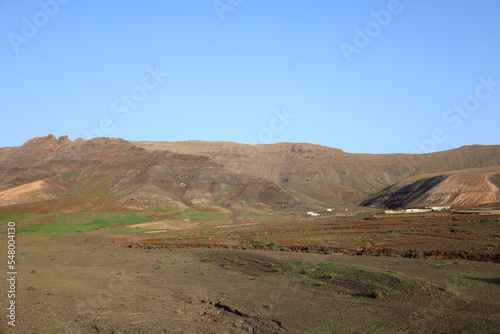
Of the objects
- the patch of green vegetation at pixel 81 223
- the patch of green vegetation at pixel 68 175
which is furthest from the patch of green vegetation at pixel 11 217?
the patch of green vegetation at pixel 68 175

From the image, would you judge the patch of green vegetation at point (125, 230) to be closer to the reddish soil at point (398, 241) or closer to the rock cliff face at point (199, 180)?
the reddish soil at point (398, 241)

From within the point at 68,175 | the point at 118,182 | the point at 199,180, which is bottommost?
the point at 199,180

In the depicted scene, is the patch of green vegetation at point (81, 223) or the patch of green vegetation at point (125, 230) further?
the patch of green vegetation at point (125, 230)

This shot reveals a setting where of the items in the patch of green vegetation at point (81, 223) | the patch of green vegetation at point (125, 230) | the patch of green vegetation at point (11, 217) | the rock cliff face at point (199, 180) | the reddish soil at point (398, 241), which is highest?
the rock cliff face at point (199, 180)

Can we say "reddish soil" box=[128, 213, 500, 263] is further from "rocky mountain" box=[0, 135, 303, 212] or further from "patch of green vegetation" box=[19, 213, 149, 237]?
"rocky mountain" box=[0, 135, 303, 212]

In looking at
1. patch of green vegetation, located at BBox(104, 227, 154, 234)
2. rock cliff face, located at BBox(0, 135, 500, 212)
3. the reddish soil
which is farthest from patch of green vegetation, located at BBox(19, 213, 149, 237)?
the reddish soil

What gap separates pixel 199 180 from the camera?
14112cm

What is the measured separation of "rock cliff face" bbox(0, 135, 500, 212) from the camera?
378 ft

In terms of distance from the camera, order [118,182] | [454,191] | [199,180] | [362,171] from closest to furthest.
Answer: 1. [454,191]
2. [118,182]
3. [199,180]
4. [362,171]

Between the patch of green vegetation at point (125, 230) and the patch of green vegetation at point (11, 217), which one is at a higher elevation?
the patch of green vegetation at point (11, 217)

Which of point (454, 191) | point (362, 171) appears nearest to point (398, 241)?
point (454, 191)

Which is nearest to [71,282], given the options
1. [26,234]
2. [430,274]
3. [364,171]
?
[430,274]

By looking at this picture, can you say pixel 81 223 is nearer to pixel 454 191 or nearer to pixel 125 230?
pixel 125 230

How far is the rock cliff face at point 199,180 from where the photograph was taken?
378 ft
